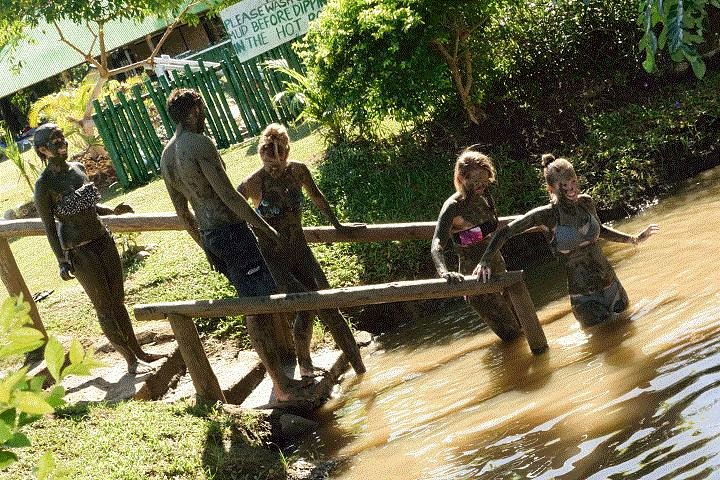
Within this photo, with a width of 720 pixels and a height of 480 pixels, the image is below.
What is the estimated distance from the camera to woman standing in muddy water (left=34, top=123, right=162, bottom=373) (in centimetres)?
817

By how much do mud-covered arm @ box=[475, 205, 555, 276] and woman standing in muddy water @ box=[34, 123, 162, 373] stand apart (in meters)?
3.11

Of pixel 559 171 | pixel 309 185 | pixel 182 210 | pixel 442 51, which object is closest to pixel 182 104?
pixel 182 210

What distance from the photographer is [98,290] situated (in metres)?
8.54

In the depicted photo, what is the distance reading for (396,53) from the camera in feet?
40.6

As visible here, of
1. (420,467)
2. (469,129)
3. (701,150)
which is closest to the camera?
(420,467)

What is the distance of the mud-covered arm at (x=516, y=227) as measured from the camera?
7.41 metres

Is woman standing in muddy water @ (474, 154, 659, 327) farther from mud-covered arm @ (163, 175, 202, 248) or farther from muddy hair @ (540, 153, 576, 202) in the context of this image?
mud-covered arm @ (163, 175, 202, 248)

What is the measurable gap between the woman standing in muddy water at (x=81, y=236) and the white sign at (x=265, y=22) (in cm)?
865

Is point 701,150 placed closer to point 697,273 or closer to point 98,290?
point 697,273

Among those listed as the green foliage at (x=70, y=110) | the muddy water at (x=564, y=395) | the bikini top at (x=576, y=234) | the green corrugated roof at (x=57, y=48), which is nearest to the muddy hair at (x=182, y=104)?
the muddy water at (x=564, y=395)

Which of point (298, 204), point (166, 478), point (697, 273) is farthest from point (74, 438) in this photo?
point (697, 273)

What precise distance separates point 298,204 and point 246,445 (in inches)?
77.4

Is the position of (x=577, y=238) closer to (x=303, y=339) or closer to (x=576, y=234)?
(x=576, y=234)

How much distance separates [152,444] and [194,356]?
92 centimetres
